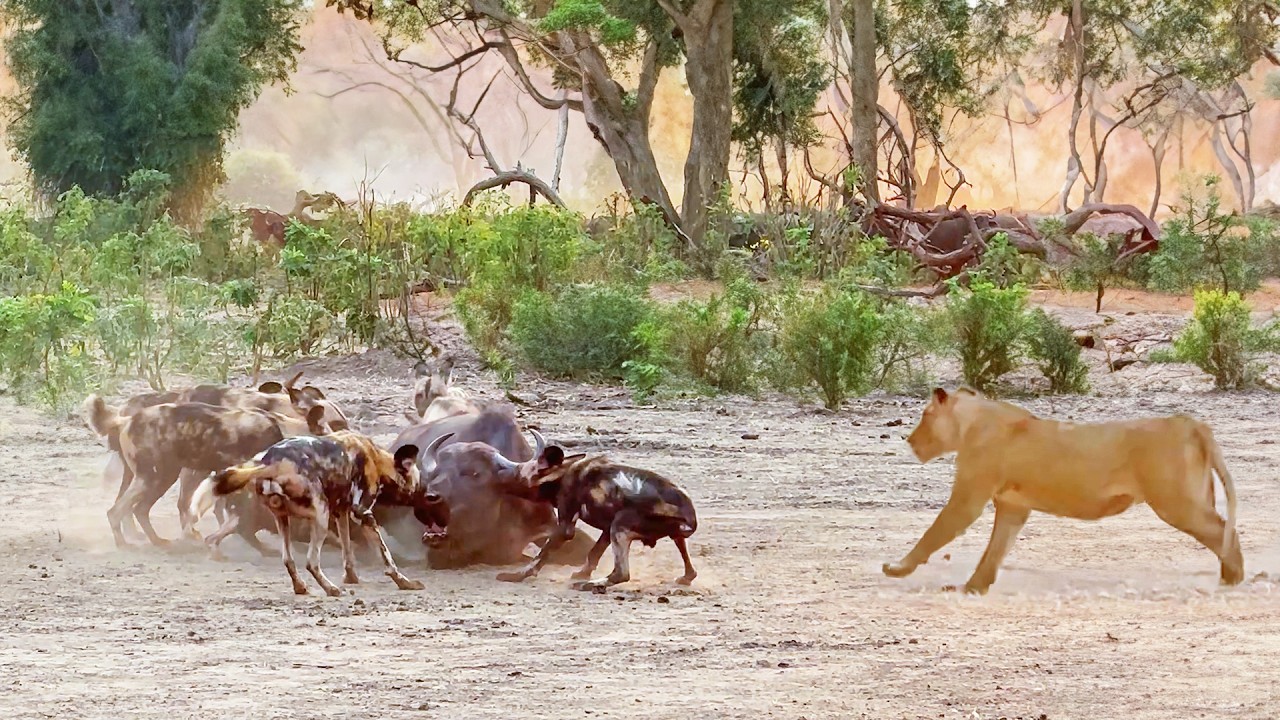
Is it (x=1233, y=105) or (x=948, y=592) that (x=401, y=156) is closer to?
(x=1233, y=105)

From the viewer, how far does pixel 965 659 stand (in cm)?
418

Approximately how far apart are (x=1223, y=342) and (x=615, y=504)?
7835 mm

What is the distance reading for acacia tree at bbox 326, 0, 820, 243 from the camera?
21.6m

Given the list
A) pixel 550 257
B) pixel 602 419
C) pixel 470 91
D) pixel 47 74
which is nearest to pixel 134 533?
pixel 602 419

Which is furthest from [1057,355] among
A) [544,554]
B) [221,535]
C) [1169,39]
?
[1169,39]

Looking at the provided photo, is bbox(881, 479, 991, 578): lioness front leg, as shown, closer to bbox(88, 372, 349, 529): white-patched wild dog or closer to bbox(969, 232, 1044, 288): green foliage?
bbox(88, 372, 349, 529): white-patched wild dog

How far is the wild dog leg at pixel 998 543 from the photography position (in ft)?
15.5

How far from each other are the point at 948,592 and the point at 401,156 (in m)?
A: 47.9

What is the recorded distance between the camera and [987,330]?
11500 millimetres

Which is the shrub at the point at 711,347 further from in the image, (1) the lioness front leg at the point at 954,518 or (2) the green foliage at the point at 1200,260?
(2) the green foliage at the point at 1200,260

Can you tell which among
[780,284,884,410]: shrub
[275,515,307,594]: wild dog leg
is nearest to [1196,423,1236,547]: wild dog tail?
[275,515,307,594]: wild dog leg

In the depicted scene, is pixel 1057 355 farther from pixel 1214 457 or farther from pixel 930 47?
pixel 930 47

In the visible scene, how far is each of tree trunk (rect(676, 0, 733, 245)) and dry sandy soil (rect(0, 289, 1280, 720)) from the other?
48.9 feet

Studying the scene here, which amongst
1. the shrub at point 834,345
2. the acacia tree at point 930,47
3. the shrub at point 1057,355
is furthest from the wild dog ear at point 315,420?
the acacia tree at point 930,47
